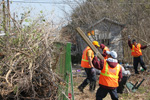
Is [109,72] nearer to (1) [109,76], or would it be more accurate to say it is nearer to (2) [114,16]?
(1) [109,76]

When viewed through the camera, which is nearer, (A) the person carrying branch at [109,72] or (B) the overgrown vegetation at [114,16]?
(A) the person carrying branch at [109,72]

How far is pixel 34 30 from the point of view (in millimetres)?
4051

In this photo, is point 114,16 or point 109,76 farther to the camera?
point 114,16

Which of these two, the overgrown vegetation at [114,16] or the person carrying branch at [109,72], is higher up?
the overgrown vegetation at [114,16]

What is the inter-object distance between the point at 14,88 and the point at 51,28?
1.60m

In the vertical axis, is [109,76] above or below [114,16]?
below

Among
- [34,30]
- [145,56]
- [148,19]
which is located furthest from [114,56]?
[148,19]

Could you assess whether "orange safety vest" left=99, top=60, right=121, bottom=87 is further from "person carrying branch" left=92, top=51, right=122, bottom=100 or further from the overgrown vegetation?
the overgrown vegetation

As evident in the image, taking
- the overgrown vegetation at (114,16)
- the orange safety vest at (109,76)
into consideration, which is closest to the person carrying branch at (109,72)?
the orange safety vest at (109,76)

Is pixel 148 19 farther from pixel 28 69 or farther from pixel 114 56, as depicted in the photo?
pixel 28 69

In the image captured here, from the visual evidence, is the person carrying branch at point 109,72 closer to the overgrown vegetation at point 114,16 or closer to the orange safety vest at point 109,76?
the orange safety vest at point 109,76

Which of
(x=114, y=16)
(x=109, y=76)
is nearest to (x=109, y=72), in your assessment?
(x=109, y=76)

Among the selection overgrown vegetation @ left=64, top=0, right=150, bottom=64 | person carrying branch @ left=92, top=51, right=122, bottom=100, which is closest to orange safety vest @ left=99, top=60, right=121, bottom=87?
person carrying branch @ left=92, top=51, right=122, bottom=100

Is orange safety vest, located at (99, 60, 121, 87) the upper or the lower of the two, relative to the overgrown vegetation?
lower
